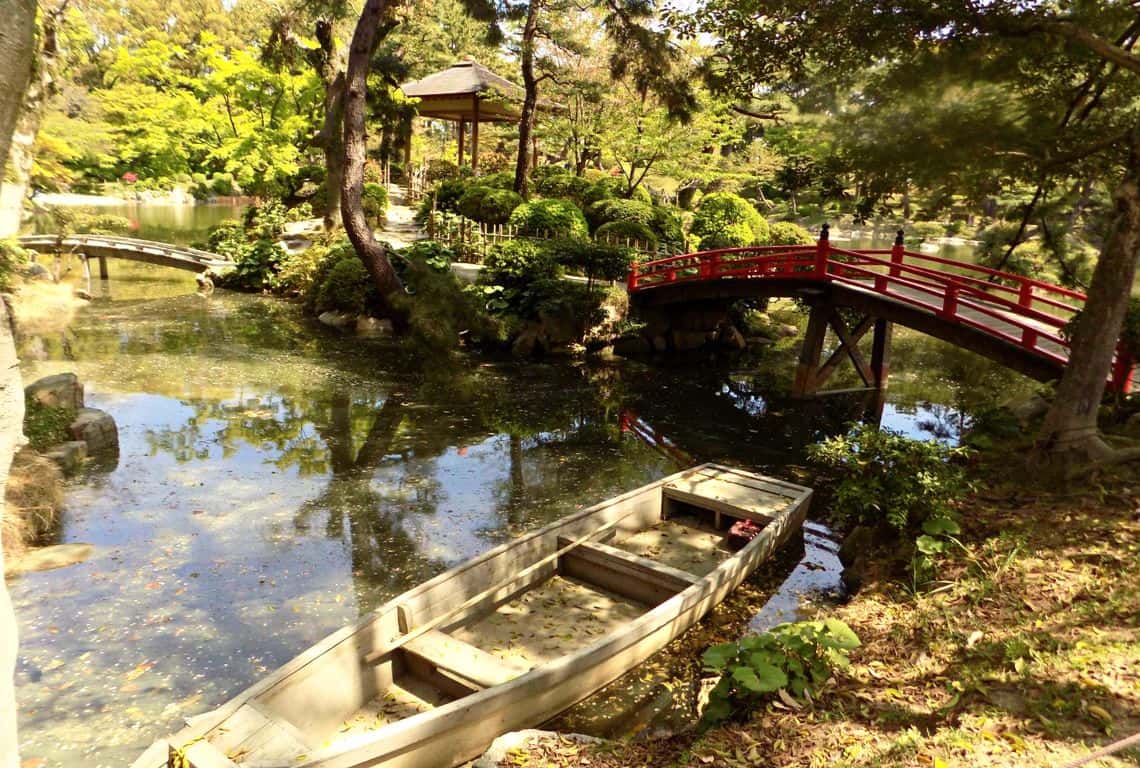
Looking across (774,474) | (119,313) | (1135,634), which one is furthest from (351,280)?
(1135,634)

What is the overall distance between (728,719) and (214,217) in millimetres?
51445

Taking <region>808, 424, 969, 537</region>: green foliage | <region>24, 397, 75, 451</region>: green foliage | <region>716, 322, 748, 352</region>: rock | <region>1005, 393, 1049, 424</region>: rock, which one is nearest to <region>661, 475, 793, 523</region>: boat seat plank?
<region>808, 424, 969, 537</region>: green foliage

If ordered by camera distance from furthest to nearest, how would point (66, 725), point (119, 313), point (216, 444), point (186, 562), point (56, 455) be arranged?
1. point (119, 313)
2. point (216, 444)
3. point (56, 455)
4. point (186, 562)
5. point (66, 725)

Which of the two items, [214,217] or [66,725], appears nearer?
[66,725]

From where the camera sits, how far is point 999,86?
8719 mm

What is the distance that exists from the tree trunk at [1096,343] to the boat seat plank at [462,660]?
20.7 ft

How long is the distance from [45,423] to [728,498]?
9.67 metres

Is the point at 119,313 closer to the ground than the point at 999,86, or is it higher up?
closer to the ground

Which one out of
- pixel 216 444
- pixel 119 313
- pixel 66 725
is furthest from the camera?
pixel 119 313

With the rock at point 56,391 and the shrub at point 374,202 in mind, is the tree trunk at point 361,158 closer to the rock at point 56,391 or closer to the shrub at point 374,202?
the rock at point 56,391

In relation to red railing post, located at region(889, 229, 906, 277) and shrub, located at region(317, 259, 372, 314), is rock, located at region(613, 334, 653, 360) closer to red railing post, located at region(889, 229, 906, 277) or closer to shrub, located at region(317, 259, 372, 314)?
red railing post, located at region(889, 229, 906, 277)

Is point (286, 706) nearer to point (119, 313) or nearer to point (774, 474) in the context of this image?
point (774, 474)

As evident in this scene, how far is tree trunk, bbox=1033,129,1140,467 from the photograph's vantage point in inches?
289

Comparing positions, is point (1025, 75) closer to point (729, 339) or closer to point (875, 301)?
point (875, 301)
